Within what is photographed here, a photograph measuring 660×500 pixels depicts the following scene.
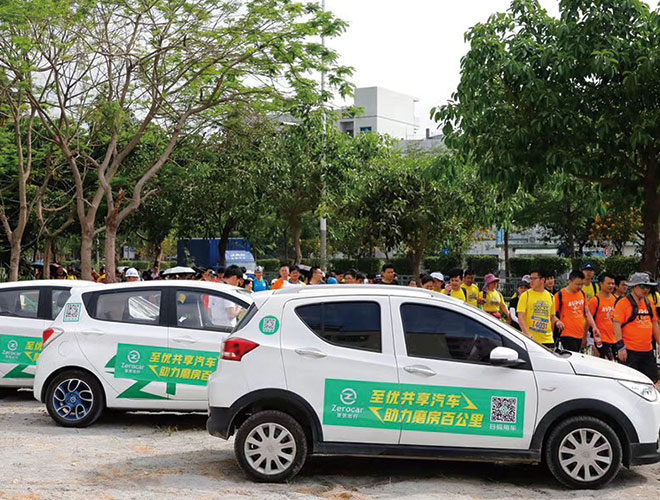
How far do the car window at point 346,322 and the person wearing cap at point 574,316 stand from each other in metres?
4.30

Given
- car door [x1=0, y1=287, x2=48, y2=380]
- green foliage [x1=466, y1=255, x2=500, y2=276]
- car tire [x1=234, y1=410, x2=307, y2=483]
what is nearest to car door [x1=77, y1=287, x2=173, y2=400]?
car door [x1=0, y1=287, x2=48, y2=380]

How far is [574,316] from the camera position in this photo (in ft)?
35.7

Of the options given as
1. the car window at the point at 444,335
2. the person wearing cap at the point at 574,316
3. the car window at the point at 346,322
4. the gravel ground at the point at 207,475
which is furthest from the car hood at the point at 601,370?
the person wearing cap at the point at 574,316

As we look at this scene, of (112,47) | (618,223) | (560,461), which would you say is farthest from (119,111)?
(618,223)

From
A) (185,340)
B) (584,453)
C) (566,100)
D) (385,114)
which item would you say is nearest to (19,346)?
(185,340)

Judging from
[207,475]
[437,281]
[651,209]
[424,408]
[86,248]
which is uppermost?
[651,209]

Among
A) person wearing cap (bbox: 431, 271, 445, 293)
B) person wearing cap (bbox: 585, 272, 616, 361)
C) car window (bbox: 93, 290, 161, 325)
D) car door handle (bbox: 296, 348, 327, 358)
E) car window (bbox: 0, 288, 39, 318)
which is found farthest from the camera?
Answer: person wearing cap (bbox: 431, 271, 445, 293)

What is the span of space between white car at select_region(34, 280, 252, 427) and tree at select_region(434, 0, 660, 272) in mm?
4935

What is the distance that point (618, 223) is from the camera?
4300 cm

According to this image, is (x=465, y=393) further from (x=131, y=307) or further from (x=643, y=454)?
(x=131, y=307)

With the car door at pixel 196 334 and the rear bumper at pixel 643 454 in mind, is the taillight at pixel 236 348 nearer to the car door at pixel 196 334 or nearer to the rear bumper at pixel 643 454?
the car door at pixel 196 334

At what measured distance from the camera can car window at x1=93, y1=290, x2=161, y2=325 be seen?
9695mm

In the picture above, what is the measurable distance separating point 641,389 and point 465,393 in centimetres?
143

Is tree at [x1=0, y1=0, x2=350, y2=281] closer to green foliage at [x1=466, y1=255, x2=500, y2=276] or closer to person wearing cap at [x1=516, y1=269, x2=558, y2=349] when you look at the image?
person wearing cap at [x1=516, y1=269, x2=558, y2=349]
